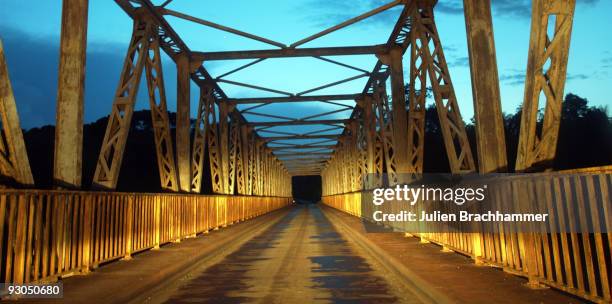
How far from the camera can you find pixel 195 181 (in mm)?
19531

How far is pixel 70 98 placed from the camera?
28.3 feet

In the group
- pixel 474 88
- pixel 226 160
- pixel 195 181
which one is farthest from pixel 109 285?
pixel 226 160

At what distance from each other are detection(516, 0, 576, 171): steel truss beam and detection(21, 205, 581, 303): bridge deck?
184 cm

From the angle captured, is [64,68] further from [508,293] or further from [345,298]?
[508,293]

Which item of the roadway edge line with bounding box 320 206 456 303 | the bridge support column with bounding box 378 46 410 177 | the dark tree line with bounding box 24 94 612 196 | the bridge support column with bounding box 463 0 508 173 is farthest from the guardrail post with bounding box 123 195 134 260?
the dark tree line with bounding box 24 94 612 196

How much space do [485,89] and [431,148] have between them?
53.3 m

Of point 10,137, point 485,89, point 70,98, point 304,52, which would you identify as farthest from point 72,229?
point 304,52

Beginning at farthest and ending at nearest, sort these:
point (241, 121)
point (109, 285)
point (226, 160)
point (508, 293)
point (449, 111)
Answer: point (241, 121), point (226, 160), point (449, 111), point (109, 285), point (508, 293)

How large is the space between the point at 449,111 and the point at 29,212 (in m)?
9.11

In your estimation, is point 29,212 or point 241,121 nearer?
point 29,212

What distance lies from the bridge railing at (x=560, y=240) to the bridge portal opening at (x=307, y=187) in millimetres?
126205

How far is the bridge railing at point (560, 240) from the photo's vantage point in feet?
14.6

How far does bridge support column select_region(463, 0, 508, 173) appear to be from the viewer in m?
8.64

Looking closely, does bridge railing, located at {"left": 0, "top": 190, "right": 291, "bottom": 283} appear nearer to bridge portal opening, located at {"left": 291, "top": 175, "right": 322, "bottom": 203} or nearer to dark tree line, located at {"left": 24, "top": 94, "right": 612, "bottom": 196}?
dark tree line, located at {"left": 24, "top": 94, "right": 612, "bottom": 196}
